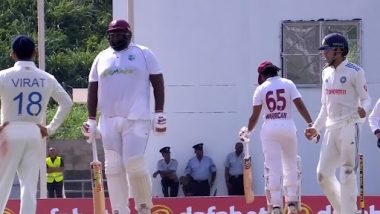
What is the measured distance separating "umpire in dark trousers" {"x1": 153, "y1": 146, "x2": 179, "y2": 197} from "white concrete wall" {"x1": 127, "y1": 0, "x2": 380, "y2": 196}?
1.60ft

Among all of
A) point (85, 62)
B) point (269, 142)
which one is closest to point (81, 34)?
point (85, 62)

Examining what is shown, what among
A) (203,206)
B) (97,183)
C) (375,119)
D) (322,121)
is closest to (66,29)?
(203,206)

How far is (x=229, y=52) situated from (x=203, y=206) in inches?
269

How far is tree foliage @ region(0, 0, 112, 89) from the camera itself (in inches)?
1945

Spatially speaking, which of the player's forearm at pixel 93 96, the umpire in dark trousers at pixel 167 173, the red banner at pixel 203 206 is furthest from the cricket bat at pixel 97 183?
the umpire in dark trousers at pixel 167 173

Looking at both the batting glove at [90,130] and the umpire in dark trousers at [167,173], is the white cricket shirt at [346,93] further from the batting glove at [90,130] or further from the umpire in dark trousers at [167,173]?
the umpire in dark trousers at [167,173]

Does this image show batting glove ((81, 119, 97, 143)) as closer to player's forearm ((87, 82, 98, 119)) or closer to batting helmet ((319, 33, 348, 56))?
player's forearm ((87, 82, 98, 119))

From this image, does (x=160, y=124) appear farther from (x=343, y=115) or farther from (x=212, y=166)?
(x=212, y=166)

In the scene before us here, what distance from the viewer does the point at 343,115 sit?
1459cm

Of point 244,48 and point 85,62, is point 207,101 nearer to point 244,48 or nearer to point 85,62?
point 244,48

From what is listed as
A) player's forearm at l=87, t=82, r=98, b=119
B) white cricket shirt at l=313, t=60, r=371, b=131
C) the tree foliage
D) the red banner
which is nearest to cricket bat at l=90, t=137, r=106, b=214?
player's forearm at l=87, t=82, r=98, b=119

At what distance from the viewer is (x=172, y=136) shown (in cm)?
2514

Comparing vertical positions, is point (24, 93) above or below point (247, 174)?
above

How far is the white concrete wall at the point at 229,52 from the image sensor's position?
80.7ft
